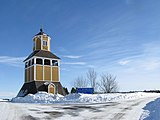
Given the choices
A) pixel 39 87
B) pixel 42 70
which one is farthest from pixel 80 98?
pixel 42 70

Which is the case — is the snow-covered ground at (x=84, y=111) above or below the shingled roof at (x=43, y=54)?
below

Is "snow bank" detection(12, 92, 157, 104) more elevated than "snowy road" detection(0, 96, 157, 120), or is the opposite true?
"snow bank" detection(12, 92, 157, 104)

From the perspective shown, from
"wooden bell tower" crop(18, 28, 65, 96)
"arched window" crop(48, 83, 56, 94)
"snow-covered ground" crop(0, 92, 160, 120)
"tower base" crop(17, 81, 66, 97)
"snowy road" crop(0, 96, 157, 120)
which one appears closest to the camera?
"snowy road" crop(0, 96, 157, 120)

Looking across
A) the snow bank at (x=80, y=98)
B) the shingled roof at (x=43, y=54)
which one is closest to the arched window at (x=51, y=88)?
the snow bank at (x=80, y=98)

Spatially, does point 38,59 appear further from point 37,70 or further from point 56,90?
point 56,90

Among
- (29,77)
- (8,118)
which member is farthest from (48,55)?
(8,118)

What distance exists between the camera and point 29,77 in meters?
42.2

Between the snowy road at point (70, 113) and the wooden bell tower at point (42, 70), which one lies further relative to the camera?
the wooden bell tower at point (42, 70)

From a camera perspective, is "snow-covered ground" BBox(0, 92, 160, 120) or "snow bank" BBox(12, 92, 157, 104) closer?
"snow-covered ground" BBox(0, 92, 160, 120)

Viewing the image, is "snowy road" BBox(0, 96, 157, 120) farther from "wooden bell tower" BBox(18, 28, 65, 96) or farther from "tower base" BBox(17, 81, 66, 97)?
"wooden bell tower" BBox(18, 28, 65, 96)

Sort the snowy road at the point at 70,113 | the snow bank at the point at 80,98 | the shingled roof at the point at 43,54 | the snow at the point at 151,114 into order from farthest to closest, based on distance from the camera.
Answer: the shingled roof at the point at 43,54 → the snow bank at the point at 80,98 → the snowy road at the point at 70,113 → the snow at the point at 151,114

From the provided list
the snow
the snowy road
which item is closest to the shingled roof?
the snowy road

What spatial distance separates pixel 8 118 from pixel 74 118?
11.7ft

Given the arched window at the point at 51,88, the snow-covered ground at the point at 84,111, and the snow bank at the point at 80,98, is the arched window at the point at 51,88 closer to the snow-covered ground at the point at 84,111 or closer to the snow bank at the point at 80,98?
the snow bank at the point at 80,98
